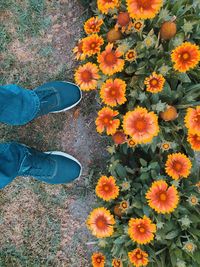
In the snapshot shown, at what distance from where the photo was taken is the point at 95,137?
3.35 metres

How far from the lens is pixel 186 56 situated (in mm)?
2213

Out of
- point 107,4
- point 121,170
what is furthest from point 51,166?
point 107,4

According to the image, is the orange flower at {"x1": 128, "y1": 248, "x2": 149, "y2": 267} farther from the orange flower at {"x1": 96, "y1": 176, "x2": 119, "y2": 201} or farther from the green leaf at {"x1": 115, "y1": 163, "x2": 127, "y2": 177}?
the green leaf at {"x1": 115, "y1": 163, "x2": 127, "y2": 177}

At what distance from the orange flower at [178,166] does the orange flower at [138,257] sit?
484mm

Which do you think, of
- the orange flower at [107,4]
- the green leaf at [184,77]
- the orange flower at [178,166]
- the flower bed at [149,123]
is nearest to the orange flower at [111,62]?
the flower bed at [149,123]

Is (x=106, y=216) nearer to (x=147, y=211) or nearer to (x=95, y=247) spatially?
(x=147, y=211)

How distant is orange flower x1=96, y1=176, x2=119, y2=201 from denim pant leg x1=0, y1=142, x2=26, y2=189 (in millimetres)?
699

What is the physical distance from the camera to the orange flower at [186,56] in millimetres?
2205

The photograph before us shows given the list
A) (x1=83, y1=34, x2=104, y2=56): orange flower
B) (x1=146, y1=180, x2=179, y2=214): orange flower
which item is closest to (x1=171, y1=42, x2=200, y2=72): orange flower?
(x1=83, y1=34, x2=104, y2=56): orange flower

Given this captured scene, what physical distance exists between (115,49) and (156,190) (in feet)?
2.88

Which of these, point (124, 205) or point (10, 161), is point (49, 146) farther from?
point (124, 205)

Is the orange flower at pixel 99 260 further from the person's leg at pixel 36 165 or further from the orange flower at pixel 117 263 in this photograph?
the person's leg at pixel 36 165

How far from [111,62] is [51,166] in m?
1.14

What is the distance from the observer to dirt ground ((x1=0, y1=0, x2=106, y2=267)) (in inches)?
132
